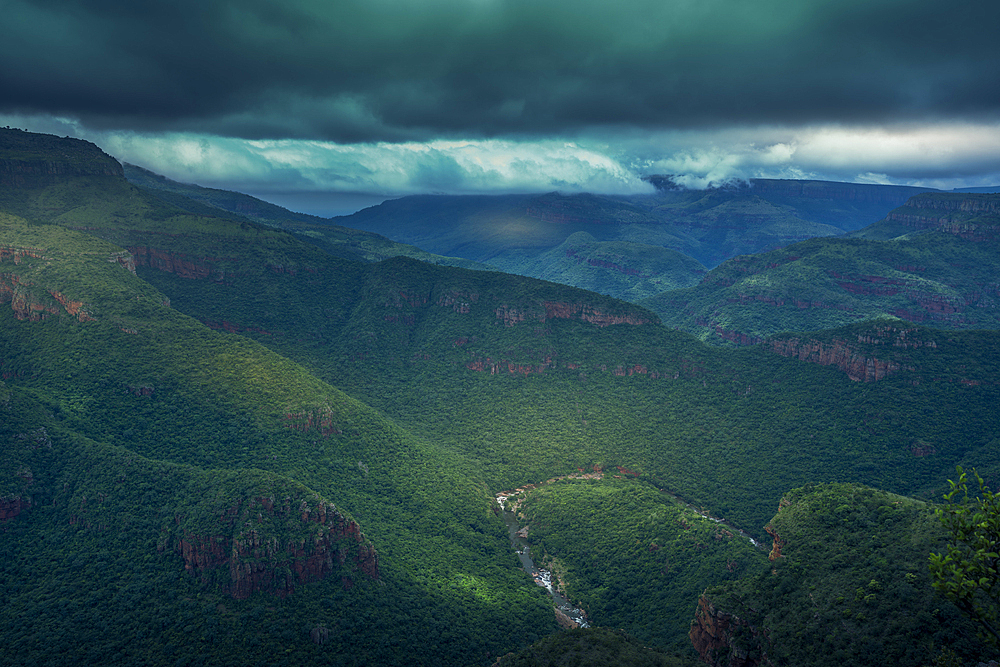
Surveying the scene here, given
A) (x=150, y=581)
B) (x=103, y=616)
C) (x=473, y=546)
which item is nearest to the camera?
(x=103, y=616)

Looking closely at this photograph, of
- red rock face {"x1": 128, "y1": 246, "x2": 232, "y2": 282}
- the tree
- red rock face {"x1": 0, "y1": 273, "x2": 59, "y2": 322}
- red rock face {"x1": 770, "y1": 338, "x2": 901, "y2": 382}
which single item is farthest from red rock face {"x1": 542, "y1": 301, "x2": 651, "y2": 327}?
the tree

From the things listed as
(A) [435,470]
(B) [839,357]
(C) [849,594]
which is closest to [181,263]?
(A) [435,470]

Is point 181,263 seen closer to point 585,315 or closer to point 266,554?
point 585,315

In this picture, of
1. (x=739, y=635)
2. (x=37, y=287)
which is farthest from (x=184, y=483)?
(x=739, y=635)

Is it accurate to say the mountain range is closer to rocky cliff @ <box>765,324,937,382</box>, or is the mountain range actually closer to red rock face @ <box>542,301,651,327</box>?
rocky cliff @ <box>765,324,937,382</box>

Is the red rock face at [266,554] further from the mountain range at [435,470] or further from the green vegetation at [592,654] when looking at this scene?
the green vegetation at [592,654]

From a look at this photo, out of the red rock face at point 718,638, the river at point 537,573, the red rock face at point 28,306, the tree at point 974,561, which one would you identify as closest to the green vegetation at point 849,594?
the red rock face at point 718,638

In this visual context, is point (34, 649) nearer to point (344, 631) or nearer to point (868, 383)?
point (344, 631)
